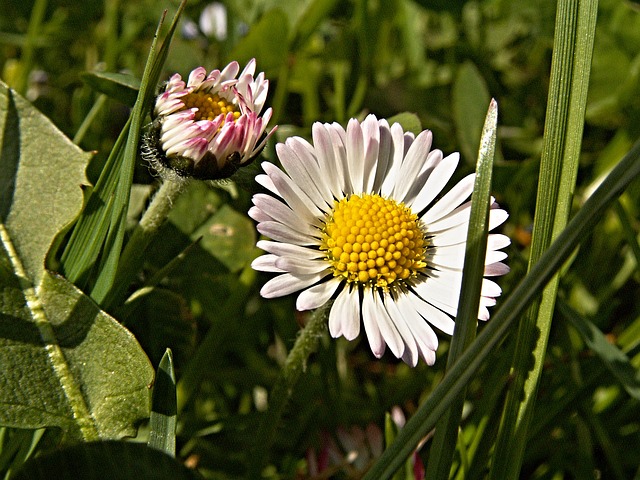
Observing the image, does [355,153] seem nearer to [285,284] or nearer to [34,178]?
[285,284]

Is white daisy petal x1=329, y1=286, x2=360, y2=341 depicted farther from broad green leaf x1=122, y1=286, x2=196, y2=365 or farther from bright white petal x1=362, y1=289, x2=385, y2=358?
broad green leaf x1=122, y1=286, x2=196, y2=365

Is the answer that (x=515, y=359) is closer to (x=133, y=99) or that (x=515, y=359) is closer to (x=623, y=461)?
(x=623, y=461)

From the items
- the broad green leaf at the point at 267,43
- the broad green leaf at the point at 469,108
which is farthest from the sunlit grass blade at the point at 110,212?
the broad green leaf at the point at 469,108

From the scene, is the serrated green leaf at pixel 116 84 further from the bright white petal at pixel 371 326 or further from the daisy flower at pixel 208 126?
the bright white petal at pixel 371 326

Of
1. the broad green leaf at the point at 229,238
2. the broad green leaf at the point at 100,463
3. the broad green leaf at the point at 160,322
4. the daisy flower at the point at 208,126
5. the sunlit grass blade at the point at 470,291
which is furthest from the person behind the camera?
the broad green leaf at the point at 229,238

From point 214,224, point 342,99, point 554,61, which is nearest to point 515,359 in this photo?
point 554,61

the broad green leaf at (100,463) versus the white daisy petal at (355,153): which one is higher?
the white daisy petal at (355,153)

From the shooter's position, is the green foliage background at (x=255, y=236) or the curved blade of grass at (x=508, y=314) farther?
the green foliage background at (x=255, y=236)
